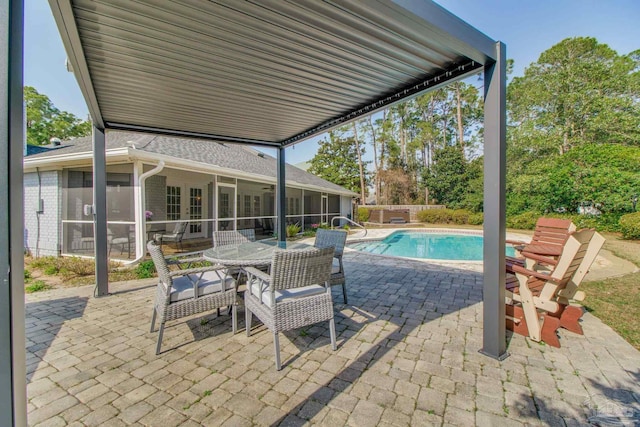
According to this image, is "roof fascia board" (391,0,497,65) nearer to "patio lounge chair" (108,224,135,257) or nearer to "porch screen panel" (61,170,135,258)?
"porch screen panel" (61,170,135,258)

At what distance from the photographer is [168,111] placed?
170 inches

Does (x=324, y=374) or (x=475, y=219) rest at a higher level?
(x=475, y=219)

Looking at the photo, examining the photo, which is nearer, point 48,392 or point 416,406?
point 416,406

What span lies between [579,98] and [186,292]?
74.6 feet

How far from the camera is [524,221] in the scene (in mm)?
16234

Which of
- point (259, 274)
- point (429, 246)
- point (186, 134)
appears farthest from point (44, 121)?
point (429, 246)

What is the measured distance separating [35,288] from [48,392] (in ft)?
12.7

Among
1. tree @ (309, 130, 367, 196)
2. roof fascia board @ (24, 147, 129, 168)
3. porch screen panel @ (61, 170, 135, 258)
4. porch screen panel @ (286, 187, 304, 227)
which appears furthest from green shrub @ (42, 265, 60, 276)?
tree @ (309, 130, 367, 196)

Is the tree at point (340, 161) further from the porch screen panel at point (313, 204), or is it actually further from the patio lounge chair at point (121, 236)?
the patio lounge chair at point (121, 236)

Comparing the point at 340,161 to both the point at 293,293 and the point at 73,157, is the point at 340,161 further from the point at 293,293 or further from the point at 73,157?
the point at 293,293

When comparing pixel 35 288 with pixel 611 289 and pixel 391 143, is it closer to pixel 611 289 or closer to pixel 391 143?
pixel 611 289

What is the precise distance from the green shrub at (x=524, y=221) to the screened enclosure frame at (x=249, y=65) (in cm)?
1626

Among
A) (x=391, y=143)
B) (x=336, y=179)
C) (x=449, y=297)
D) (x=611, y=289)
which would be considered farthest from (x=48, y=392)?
(x=391, y=143)

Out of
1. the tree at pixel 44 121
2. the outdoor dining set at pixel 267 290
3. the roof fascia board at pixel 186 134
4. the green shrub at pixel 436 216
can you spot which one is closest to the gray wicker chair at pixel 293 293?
the outdoor dining set at pixel 267 290
